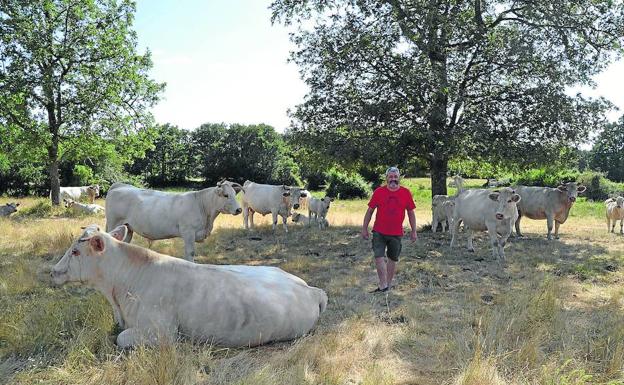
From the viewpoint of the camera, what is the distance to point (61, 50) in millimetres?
22688

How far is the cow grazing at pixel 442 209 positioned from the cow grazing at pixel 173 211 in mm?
7653

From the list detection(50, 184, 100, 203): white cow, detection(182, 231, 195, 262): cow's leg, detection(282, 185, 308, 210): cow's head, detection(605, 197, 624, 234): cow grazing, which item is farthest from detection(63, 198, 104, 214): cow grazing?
detection(605, 197, 624, 234): cow grazing

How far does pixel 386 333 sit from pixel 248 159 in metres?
57.3

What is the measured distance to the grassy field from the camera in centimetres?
439

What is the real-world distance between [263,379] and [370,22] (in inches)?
571

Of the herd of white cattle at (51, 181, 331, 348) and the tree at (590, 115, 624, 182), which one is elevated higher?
the tree at (590, 115, 624, 182)

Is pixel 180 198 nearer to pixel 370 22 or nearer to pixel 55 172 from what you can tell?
pixel 370 22

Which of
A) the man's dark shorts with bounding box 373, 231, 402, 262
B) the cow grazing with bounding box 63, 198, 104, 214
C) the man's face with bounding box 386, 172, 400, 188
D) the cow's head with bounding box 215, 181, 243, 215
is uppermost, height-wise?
the man's face with bounding box 386, 172, 400, 188

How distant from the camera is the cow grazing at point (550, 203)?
16109 mm

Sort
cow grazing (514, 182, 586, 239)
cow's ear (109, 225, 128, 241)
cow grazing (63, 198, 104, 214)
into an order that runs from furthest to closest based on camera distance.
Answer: cow grazing (63, 198, 104, 214) → cow grazing (514, 182, 586, 239) → cow's ear (109, 225, 128, 241)

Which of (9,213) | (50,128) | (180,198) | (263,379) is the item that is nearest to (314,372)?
(263,379)

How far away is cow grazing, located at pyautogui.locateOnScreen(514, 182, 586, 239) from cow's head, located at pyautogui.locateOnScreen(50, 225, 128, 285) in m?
14.1

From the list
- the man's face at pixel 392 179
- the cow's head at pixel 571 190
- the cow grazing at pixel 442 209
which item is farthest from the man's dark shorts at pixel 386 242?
the cow's head at pixel 571 190

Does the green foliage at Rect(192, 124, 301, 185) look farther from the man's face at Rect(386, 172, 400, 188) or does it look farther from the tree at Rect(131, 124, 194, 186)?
the man's face at Rect(386, 172, 400, 188)
